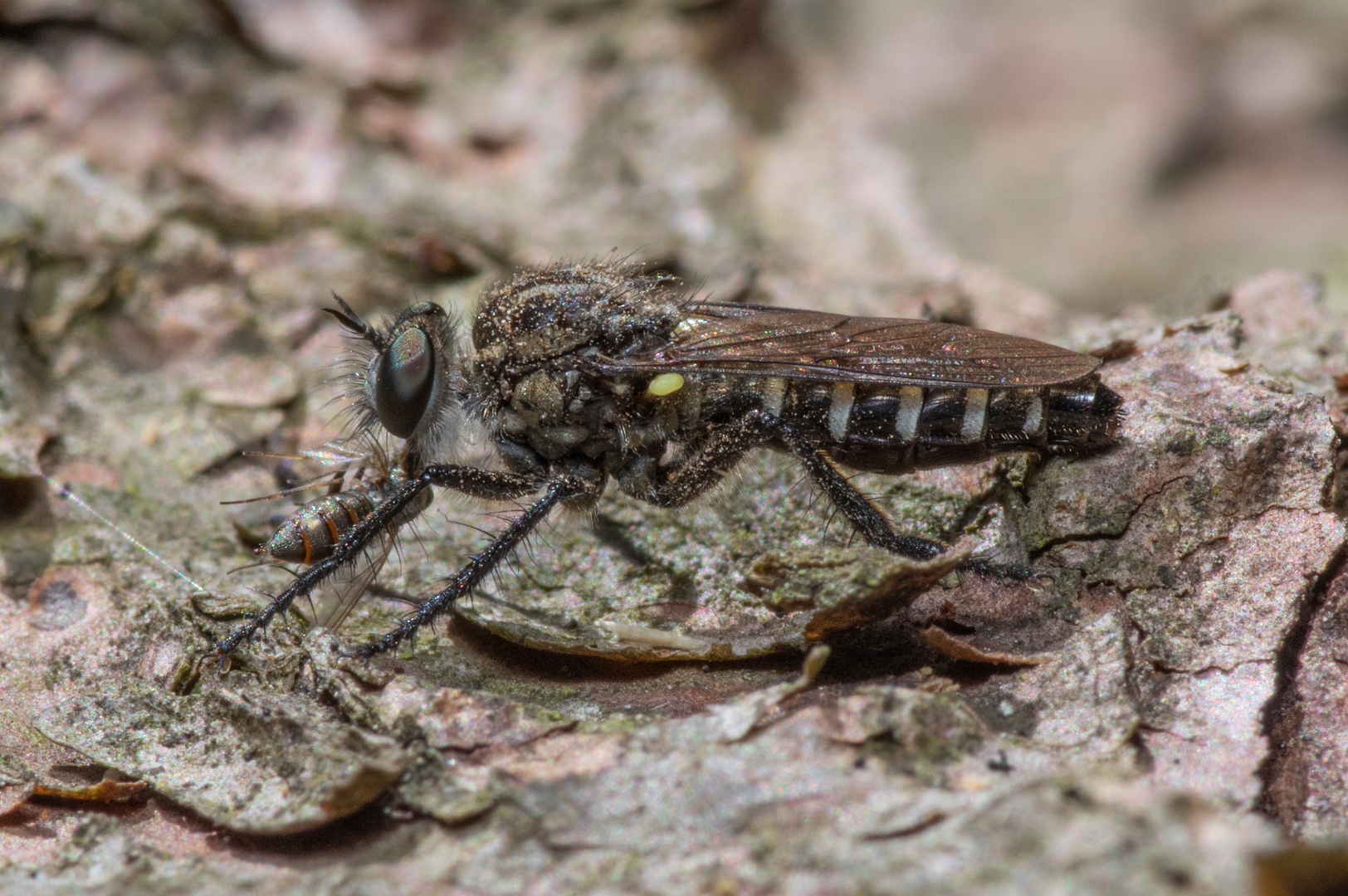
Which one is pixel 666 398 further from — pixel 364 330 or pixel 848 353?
pixel 364 330

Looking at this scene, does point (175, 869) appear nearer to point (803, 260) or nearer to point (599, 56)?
point (803, 260)

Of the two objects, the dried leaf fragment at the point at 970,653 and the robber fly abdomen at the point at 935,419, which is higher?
the robber fly abdomen at the point at 935,419

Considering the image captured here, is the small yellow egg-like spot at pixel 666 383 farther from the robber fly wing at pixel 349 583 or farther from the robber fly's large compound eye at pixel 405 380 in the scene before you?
the robber fly wing at pixel 349 583

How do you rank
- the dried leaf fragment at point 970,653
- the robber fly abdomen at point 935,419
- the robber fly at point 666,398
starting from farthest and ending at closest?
1. the robber fly at point 666,398
2. the robber fly abdomen at point 935,419
3. the dried leaf fragment at point 970,653

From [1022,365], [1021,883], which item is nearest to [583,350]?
[1022,365]

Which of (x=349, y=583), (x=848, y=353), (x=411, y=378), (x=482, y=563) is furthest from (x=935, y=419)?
(x=349, y=583)

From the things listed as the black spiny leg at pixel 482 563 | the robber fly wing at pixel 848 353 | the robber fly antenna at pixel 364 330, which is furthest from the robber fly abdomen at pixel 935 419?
the robber fly antenna at pixel 364 330

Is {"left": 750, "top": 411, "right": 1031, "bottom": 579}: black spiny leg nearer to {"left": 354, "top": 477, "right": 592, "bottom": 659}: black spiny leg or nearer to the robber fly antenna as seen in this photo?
{"left": 354, "top": 477, "right": 592, "bottom": 659}: black spiny leg
